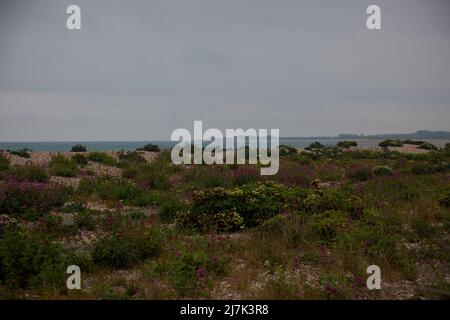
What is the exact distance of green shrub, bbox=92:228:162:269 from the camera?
726 cm

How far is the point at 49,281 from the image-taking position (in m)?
6.21

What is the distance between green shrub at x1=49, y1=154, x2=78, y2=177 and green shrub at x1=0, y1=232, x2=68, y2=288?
445 inches

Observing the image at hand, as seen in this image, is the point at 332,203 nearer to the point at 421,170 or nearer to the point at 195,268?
the point at 195,268

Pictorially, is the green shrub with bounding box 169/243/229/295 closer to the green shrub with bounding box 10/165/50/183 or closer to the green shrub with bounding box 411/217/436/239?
the green shrub with bounding box 411/217/436/239

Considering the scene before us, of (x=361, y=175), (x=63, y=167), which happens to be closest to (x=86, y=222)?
(x=63, y=167)

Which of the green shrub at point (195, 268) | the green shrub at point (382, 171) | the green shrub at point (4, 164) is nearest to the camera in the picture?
the green shrub at point (195, 268)

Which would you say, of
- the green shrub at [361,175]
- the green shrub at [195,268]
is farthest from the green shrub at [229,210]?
the green shrub at [361,175]

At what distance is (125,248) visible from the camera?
7.40 m

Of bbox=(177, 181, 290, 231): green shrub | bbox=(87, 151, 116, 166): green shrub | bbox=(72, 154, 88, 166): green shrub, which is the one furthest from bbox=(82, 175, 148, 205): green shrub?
bbox=(87, 151, 116, 166): green shrub

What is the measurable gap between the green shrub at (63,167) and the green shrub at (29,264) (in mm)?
11308

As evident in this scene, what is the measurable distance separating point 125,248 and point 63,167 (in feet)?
40.3

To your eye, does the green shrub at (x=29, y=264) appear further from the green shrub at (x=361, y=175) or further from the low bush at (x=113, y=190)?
the green shrub at (x=361, y=175)

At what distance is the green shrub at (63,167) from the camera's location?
57.8ft
